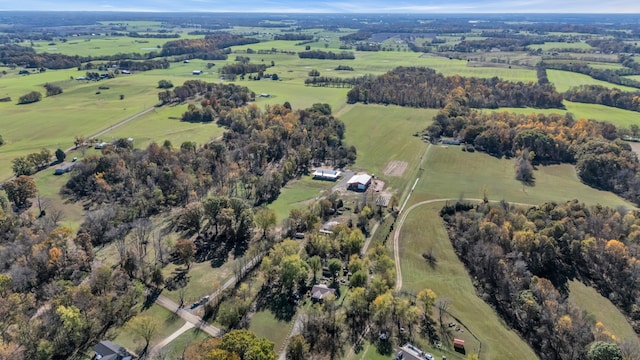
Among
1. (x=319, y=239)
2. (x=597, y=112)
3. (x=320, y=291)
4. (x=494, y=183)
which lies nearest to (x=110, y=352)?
(x=320, y=291)

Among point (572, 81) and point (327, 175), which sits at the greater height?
point (572, 81)

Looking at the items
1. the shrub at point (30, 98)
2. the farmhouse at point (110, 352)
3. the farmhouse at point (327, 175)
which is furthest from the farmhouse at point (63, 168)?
the shrub at point (30, 98)

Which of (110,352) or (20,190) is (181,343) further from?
(20,190)

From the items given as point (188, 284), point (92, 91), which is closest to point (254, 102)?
point (92, 91)

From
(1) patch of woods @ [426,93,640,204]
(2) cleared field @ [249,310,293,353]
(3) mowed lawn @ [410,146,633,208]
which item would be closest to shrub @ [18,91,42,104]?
(1) patch of woods @ [426,93,640,204]

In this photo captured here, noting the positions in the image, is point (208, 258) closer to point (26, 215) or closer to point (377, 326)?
point (377, 326)
